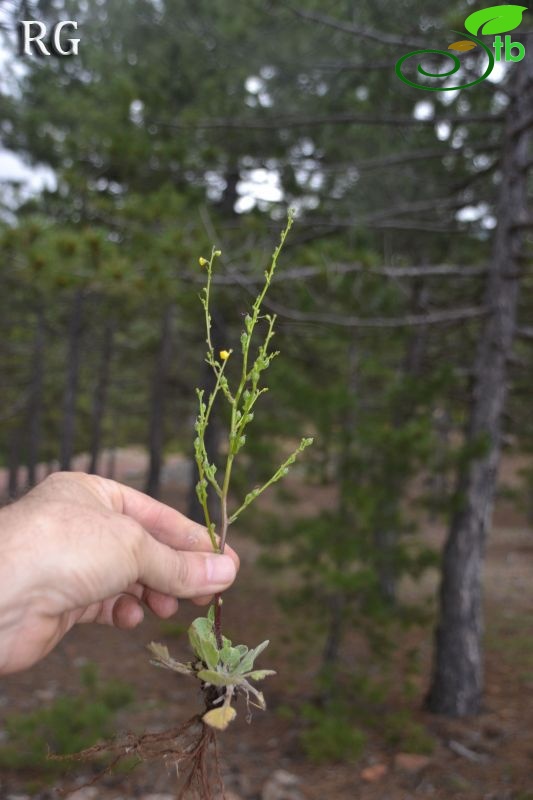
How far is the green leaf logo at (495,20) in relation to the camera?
5191 millimetres

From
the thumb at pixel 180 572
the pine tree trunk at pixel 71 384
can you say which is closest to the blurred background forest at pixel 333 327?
the pine tree trunk at pixel 71 384

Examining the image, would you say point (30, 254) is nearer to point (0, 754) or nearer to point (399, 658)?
point (0, 754)

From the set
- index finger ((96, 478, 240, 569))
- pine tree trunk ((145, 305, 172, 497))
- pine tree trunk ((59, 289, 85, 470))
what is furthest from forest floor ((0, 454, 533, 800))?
pine tree trunk ((59, 289, 85, 470))

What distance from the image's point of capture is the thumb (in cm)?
155

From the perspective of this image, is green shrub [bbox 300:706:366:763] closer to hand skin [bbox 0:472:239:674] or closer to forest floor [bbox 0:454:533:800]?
forest floor [bbox 0:454:533:800]

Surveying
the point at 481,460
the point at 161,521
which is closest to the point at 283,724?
the point at 481,460

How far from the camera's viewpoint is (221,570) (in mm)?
1550

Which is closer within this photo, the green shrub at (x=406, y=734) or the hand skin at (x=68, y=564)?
the hand skin at (x=68, y=564)

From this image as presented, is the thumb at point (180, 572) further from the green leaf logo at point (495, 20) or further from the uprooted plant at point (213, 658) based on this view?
the green leaf logo at point (495, 20)

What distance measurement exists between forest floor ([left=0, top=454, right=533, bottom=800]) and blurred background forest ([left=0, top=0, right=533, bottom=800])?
37 millimetres

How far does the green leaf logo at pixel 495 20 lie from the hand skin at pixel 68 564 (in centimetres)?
508

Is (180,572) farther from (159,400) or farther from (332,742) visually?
(159,400)

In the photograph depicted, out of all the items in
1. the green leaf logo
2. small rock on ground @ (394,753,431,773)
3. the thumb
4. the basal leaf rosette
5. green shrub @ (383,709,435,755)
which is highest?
the green leaf logo

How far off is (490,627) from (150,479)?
24.3ft
